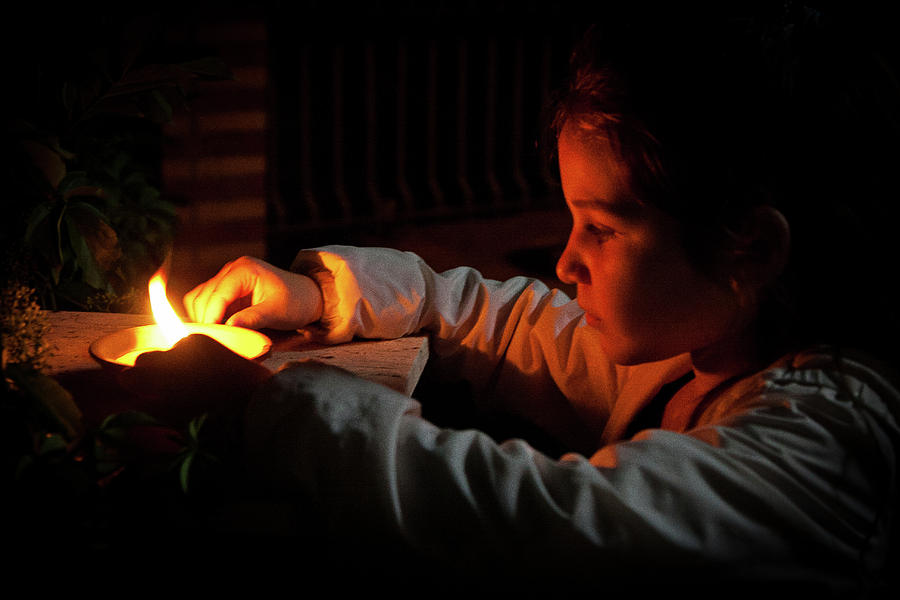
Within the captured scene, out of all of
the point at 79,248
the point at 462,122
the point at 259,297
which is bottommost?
the point at 462,122

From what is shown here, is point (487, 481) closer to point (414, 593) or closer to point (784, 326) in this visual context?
point (414, 593)

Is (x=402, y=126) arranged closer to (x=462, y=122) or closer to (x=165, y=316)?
(x=462, y=122)

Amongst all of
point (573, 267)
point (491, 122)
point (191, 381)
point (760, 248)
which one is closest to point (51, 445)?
point (191, 381)

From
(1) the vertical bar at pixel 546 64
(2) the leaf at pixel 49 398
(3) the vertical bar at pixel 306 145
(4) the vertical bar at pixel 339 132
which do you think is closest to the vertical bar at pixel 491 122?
(1) the vertical bar at pixel 546 64

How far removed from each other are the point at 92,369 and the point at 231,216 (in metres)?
2.19

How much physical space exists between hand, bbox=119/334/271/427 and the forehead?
1.74 ft

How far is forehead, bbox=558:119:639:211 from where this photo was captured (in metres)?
1.19

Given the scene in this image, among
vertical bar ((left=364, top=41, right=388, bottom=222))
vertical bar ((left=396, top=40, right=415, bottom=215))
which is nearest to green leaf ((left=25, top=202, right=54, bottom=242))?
vertical bar ((left=364, top=41, right=388, bottom=222))

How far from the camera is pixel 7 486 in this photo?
85 centimetres

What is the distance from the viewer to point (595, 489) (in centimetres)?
96

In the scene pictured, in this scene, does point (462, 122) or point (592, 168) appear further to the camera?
point (462, 122)

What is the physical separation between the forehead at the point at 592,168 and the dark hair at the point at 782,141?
0.06ft

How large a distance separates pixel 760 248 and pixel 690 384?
395 mm

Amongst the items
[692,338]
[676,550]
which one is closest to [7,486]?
[676,550]
